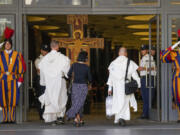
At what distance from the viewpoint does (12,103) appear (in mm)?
11805

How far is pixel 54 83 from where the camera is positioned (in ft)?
38.0

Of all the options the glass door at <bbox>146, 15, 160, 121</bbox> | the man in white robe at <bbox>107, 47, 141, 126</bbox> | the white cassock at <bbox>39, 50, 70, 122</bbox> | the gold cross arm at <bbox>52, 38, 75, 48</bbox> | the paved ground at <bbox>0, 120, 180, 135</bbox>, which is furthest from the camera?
the gold cross arm at <bbox>52, 38, 75, 48</bbox>

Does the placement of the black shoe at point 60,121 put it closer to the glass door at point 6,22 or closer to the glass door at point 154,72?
the glass door at point 154,72

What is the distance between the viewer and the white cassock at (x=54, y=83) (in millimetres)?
11578

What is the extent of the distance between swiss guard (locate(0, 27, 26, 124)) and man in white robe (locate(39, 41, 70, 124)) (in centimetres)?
53

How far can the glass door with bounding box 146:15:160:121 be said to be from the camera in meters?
12.3

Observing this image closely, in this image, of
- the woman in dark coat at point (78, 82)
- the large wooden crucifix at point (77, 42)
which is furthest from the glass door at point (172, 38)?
the woman in dark coat at point (78, 82)

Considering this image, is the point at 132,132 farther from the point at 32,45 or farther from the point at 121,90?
the point at 32,45

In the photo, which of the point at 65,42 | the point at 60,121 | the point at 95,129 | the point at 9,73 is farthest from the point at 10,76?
the point at 95,129

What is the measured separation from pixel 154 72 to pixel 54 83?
103 inches

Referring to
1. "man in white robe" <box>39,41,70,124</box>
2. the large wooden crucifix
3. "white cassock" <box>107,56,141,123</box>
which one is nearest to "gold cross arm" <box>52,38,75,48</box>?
the large wooden crucifix

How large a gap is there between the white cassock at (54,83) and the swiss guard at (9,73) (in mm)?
561

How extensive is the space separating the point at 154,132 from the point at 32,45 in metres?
11.8

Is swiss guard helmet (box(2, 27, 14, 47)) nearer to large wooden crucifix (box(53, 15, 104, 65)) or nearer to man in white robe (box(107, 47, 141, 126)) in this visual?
large wooden crucifix (box(53, 15, 104, 65))
